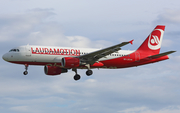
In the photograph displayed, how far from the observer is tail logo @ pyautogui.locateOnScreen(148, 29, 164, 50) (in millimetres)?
53062

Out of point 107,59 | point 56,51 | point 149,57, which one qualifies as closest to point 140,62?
point 149,57

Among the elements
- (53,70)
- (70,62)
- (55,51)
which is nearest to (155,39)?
(70,62)

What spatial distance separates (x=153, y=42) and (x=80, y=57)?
14.3m

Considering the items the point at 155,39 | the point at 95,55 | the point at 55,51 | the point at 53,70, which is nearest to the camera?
the point at 55,51

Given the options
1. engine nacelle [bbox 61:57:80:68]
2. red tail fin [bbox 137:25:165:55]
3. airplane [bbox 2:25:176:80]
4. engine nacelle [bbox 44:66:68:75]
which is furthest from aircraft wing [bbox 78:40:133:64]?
red tail fin [bbox 137:25:165:55]

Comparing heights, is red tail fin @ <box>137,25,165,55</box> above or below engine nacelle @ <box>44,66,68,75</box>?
above

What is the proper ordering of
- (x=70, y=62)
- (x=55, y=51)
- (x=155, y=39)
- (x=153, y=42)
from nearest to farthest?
(x=70, y=62)
(x=55, y=51)
(x=153, y=42)
(x=155, y=39)

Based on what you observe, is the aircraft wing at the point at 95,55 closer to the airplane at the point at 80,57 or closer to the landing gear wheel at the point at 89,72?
the airplane at the point at 80,57

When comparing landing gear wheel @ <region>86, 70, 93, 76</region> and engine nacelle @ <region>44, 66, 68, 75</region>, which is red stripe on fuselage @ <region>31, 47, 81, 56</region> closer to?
landing gear wheel @ <region>86, 70, 93, 76</region>

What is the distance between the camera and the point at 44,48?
45219mm

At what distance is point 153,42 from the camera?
175ft

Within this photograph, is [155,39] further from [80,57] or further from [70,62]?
[70,62]

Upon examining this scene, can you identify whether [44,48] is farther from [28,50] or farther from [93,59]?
[93,59]

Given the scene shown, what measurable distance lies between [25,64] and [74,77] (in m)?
9.49
